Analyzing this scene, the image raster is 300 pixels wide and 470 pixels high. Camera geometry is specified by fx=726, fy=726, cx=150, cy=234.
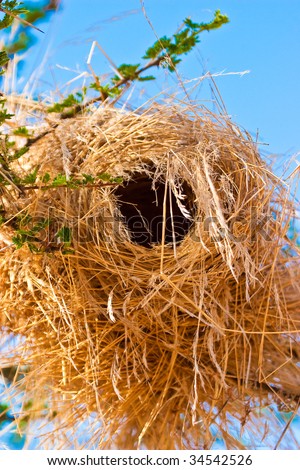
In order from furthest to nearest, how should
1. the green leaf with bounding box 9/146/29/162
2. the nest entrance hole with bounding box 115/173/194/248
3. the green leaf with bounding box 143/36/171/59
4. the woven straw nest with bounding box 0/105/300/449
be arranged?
the nest entrance hole with bounding box 115/173/194/248 < the green leaf with bounding box 143/36/171/59 < the woven straw nest with bounding box 0/105/300/449 < the green leaf with bounding box 9/146/29/162

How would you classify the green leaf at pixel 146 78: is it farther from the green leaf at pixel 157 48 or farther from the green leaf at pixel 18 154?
the green leaf at pixel 18 154

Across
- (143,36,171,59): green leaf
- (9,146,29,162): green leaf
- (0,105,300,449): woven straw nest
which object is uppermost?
(143,36,171,59): green leaf

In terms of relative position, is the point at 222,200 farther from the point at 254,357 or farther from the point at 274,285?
the point at 254,357

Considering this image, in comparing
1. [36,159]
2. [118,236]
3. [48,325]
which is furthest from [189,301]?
[36,159]

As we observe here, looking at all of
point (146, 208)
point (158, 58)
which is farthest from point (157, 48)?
point (146, 208)

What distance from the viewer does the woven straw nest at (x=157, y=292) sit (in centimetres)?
133

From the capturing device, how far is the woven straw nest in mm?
1327

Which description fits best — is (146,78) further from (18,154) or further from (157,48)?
(18,154)

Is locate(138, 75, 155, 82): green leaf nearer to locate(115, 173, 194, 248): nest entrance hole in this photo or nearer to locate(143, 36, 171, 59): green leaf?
locate(143, 36, 171, 59): green leaf

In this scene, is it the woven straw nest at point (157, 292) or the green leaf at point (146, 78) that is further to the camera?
the green leaf at point (146, 78)

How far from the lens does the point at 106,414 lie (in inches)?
57.6

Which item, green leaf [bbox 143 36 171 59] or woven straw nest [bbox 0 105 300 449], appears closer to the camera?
woven straw nest [bbox 0 105 300 449]

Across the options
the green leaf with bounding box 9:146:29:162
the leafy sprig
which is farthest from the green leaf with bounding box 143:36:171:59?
the green leaf with bounding box 9:146:29:162

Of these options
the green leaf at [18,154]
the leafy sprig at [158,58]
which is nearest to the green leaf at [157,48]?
the leafy sprig at [158,58]
